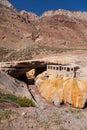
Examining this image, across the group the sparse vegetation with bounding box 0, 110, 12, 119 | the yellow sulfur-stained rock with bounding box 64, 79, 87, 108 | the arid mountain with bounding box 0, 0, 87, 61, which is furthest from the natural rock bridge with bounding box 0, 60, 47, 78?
the sparse vegetation with bounding box 0, 110, 12, 119

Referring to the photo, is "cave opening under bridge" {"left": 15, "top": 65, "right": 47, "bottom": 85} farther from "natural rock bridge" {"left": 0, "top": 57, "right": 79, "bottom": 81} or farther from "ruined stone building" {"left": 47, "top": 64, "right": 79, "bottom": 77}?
"ruined stone building" {"left": 47, "top": 64, "right": 79, "bottom": 77}

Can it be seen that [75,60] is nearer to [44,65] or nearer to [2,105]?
[44,65]

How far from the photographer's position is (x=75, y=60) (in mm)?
44000

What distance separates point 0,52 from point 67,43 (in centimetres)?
2656

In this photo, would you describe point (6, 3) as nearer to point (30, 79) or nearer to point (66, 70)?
point (30, 79)

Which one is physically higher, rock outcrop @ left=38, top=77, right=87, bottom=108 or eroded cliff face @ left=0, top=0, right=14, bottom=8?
eroded cliff face @ left=0, top=0, right=14, bottom=8

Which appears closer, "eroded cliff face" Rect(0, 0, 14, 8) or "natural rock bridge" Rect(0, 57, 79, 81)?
"natural rock bridge" Rect(0, 57, 79, 81)

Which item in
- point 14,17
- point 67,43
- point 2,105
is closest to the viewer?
point 2,105

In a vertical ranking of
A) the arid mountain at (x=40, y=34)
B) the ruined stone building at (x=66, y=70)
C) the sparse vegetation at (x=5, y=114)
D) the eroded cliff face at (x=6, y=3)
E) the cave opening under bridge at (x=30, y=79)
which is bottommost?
the cave opening under bridge at (x=30, y=79)

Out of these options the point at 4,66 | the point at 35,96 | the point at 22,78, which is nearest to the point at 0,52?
the point at 22,78

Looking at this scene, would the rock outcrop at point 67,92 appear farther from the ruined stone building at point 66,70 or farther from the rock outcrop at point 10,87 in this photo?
the rock outcrop at point 10,87

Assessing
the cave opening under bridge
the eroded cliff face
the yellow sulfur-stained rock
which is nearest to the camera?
the yellow sulfur-stained rock

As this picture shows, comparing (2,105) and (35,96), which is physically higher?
(2,105)

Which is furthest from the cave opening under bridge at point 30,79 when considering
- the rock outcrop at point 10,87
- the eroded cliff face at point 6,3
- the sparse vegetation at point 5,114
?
the eroded cliff face at point 6,3
